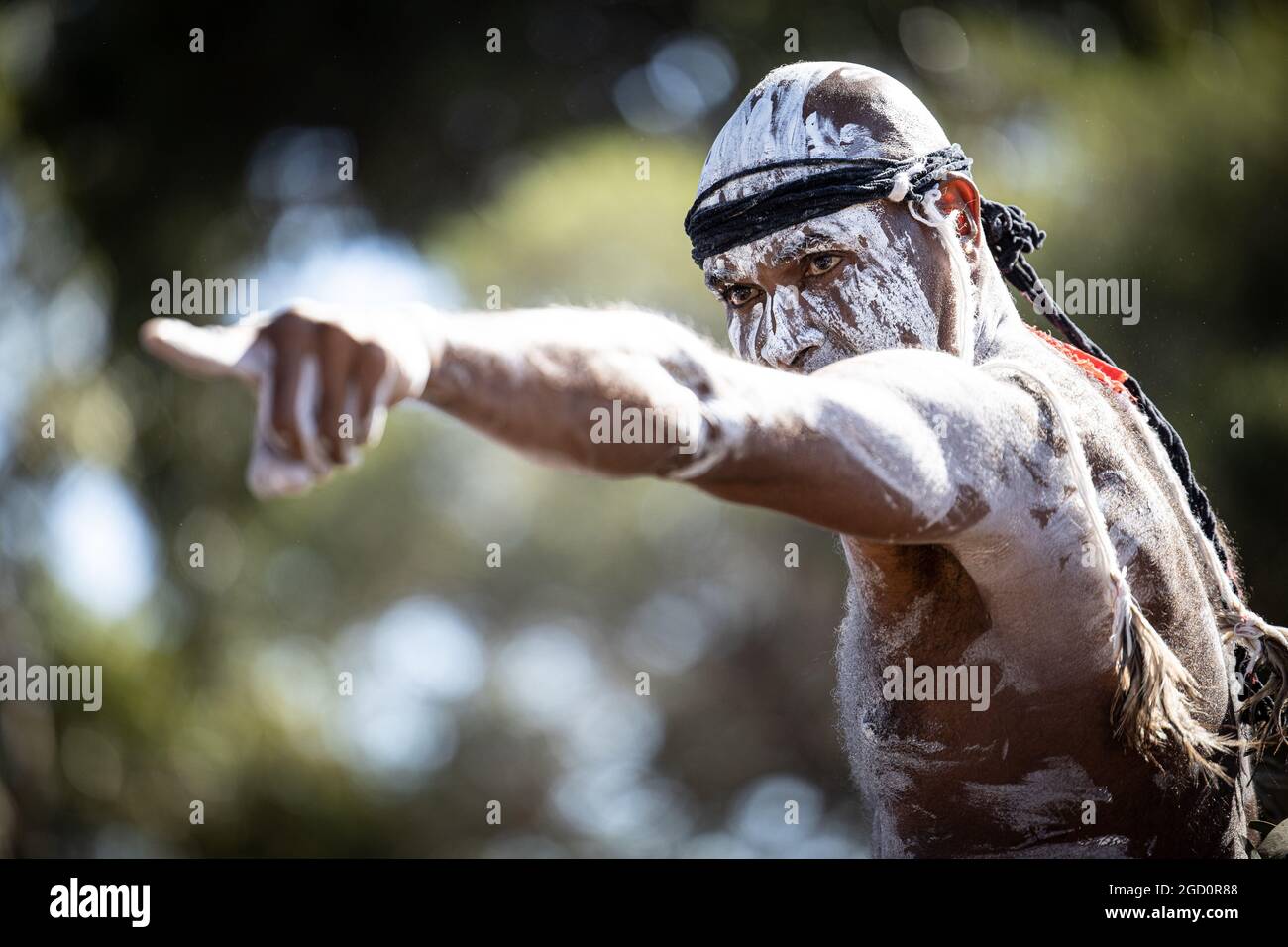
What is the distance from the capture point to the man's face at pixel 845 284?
1.98m

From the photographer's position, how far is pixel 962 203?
6.92 feet

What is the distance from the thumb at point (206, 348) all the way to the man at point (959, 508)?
405mm

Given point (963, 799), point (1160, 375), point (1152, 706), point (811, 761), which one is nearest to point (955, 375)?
point (1152, 706)

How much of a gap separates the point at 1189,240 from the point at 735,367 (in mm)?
4700

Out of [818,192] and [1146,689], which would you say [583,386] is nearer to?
[818,192]

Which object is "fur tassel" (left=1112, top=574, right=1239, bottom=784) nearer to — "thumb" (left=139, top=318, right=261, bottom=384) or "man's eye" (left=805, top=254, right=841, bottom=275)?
"man's eye" (left=805, top=254, right=841, bottom=275)

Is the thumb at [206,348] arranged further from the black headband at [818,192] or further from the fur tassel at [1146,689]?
the fur tassel at [1146,689]

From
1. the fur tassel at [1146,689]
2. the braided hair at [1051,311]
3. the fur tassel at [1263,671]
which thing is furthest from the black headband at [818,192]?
the fur tassel at [1263,671]

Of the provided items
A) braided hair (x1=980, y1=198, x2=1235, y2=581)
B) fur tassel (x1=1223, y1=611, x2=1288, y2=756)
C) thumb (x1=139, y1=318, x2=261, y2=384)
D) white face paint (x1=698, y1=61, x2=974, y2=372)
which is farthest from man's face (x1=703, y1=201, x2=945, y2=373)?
thumb (x1=139, y1=318, x2=261, y2=384)

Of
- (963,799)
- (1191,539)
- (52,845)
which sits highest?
(1191,539)

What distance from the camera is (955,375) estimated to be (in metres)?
1.62

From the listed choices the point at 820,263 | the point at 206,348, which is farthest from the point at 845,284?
the point at 206,348

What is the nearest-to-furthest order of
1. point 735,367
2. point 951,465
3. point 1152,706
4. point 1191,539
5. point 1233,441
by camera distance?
point 735,367, point 951,465, point 1152,706, point 1191,539, point 1233,441

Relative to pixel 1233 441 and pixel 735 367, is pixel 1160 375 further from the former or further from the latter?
pixel 735 367
